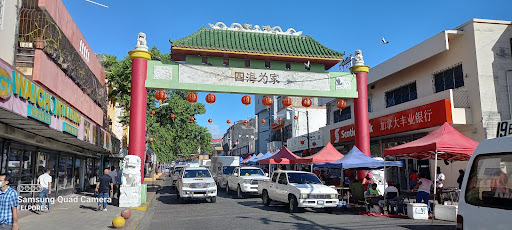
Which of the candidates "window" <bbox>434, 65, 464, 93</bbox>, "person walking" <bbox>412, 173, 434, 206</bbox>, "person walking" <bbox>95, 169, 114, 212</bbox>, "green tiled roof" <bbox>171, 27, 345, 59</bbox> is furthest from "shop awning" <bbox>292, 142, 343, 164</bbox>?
"person walking" <bbox>95, 169, 114, 212</bbox>

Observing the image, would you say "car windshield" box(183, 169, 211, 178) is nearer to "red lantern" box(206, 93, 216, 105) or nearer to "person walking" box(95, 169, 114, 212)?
"red lantern" box(206, 93, 216, 105)

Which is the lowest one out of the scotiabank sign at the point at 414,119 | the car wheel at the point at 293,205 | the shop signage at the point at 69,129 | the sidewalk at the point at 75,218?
the sidewalk at the point at 75,218

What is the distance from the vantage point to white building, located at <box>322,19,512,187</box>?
17.5 metres

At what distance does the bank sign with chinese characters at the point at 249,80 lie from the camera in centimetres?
1861

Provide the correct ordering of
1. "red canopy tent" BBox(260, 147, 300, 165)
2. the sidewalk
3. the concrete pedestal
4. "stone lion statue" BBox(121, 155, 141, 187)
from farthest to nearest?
"red canopy tent" BBox(260, 147, 300, 165), "stone lion statue" BBox(121, 155, 141, 187), the concrete pedestal, the sidewalk

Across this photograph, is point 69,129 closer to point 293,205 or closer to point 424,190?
point 293,205

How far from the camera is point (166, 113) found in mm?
34188

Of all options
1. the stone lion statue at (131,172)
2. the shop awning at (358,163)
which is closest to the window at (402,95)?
the shop awning at (358,163)

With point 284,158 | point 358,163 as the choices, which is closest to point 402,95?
point 284,158

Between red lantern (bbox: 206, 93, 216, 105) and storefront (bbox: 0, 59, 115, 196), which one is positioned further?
red lantern (bbox: 206, 93, 216, 105)

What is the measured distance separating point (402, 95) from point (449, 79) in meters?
4.25

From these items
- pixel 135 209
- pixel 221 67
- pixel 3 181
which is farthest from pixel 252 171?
pixel 3 181

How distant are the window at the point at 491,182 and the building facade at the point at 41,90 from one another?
9.30 m

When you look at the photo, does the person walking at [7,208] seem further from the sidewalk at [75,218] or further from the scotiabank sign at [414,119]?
the scotiabank sign at [414,119]
